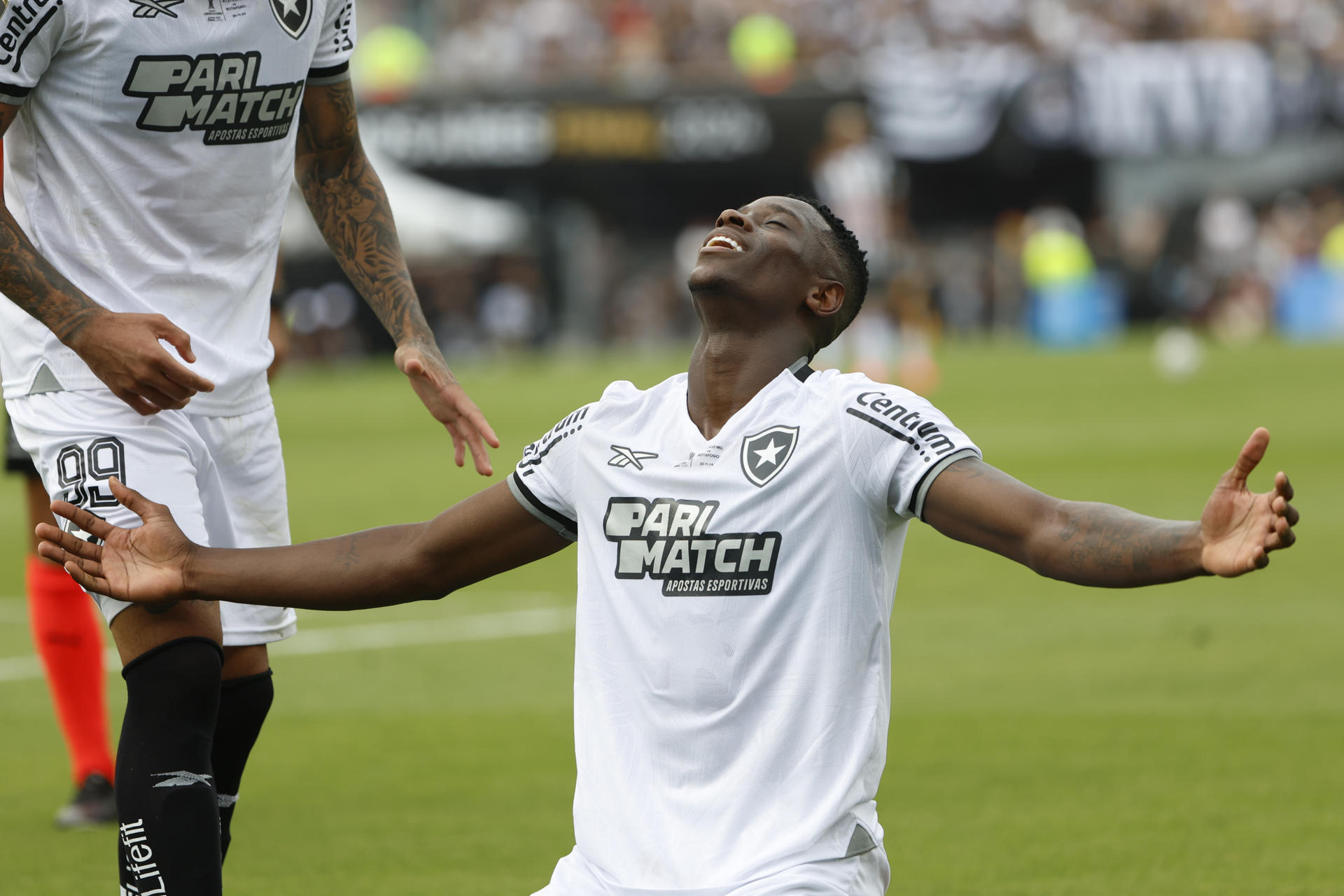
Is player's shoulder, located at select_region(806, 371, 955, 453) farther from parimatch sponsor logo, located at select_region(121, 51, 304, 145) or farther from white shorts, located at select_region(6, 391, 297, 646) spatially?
parimatch sponsor logo, located at select_region(121, 51, 304, 145)

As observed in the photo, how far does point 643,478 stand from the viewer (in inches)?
131

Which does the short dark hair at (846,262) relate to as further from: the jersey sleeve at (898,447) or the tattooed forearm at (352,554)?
the tattooed forearm at (352,554)

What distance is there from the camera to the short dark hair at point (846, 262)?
349 centimetres

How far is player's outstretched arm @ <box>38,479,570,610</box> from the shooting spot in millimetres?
3492

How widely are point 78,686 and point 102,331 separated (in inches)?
86.7

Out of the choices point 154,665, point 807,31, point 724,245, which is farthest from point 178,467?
point 807,31

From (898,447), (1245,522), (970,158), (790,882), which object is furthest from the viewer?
(970,158)

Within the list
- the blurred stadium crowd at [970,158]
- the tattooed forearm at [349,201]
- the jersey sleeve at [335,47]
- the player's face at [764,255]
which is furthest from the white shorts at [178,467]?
the blurred stadium crowd at [970,158]

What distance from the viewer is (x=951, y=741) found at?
21.5ft

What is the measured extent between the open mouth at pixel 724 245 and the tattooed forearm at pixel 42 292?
123 cm

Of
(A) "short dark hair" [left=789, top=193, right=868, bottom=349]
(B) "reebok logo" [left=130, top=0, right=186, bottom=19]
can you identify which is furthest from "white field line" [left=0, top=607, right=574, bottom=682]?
(A) "short dark hair" [left=789, top=193, right=868, bottom=349]

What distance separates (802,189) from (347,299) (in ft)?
27.5

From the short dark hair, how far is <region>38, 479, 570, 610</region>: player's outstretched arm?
0.68 m

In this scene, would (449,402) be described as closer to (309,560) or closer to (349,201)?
(309,560)
